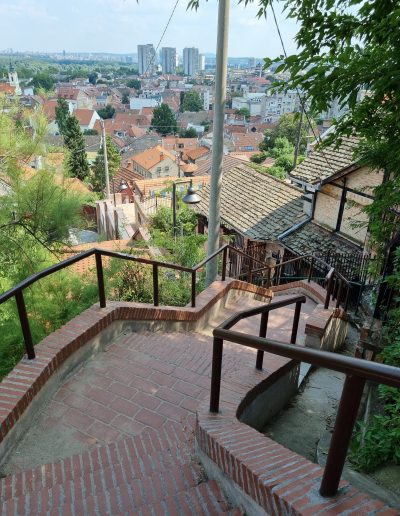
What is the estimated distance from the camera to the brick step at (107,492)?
91.8 inches

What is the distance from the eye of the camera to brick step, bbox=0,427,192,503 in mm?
2557

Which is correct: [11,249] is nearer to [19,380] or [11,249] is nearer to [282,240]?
[19,380]

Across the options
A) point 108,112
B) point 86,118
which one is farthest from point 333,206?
point 108,112

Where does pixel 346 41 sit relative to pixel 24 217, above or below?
above

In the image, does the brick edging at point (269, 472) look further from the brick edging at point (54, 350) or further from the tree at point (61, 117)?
the tree at point (61, 117)

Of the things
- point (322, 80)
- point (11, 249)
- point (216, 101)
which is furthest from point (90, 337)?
point (11, 249)

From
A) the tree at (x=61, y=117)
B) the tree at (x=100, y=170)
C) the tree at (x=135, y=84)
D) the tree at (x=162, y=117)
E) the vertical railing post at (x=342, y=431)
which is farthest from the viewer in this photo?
the tree at (x=135, y=84)

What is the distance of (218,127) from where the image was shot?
20.9ft

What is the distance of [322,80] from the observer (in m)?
2.95

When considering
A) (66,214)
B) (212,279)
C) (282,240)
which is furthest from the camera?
(282,240)

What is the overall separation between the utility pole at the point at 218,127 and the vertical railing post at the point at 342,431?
214 inches

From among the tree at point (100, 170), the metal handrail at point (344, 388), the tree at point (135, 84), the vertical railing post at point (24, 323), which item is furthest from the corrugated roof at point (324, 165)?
the tree at point (135, 84)

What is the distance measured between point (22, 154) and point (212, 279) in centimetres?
477

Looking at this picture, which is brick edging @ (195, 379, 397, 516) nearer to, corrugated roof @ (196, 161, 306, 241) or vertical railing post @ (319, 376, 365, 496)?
vertical railing post @ (319, 376, 365, 496)
